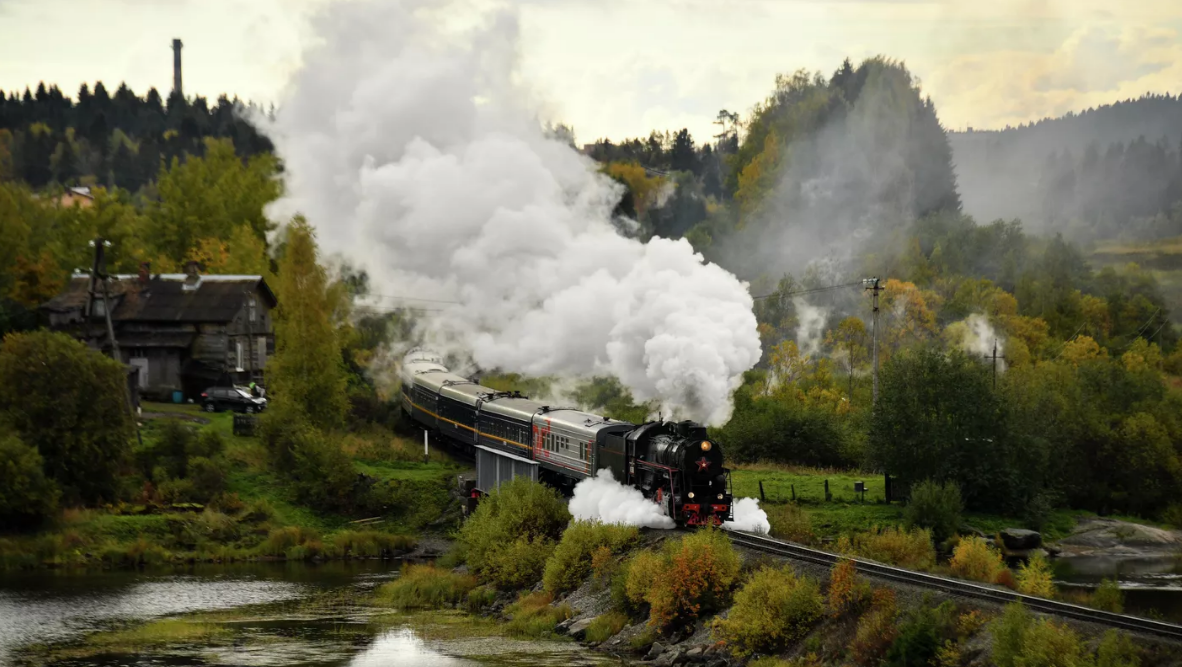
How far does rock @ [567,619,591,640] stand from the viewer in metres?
39.2

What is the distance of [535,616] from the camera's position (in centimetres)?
4109

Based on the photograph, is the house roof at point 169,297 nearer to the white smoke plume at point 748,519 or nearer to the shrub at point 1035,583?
the white smoke plume at point 748,519

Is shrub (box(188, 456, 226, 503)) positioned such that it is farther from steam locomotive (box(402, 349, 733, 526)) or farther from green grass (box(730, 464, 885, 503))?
A: green grass (box(730, 464, 885, 503))

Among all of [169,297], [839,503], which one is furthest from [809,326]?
[169,297]

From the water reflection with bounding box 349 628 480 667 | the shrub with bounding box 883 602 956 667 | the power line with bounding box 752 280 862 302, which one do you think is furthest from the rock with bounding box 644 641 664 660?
the power line with bounding box 752 280 862 302

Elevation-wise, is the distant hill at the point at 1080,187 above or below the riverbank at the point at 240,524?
above

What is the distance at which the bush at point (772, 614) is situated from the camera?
32719 mm

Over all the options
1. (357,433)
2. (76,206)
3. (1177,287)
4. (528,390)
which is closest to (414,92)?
(528,390)

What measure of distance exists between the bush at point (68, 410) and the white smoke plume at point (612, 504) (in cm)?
2421

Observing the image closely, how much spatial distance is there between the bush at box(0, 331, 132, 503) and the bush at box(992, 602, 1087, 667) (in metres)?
42.5

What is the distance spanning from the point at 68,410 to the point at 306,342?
46.5 ft

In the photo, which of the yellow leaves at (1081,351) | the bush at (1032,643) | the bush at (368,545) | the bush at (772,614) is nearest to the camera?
the bush at (1032,643)

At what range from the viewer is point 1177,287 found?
126 metres

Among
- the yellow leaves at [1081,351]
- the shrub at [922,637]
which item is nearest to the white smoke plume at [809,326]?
the yellow leaves at [1081,351]
